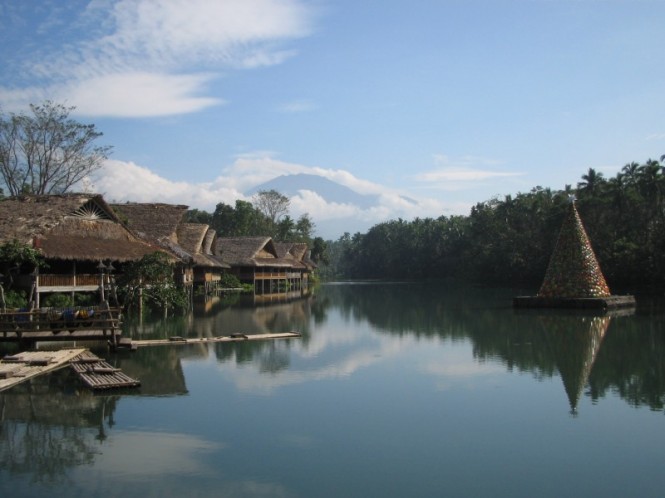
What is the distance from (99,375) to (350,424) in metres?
4.94

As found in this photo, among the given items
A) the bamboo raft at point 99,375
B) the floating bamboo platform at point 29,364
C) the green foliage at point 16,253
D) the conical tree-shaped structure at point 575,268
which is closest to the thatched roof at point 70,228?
the green foliage at point 16,253

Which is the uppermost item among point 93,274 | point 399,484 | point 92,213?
point 92,213

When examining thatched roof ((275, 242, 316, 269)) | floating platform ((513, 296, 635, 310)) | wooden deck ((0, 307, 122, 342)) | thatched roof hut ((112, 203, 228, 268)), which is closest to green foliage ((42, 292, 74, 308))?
wooden deck ((0, 307, 122, 342))

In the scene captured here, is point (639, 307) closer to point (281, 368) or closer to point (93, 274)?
point (281, 368)

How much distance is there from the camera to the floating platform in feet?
84.0

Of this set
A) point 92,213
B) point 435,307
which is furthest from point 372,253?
point 92,213

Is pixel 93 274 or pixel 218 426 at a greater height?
pixel 93 274

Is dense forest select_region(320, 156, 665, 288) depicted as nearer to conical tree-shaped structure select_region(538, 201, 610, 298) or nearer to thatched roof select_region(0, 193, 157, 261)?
conical tree-shaped structure select_region(538, 201, 610, 298)

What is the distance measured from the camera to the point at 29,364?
1222 cm

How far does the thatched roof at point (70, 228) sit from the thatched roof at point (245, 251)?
17827 millimetres

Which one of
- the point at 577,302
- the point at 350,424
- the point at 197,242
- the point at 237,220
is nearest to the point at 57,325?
the point at 350,424

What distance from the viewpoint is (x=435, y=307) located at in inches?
1208

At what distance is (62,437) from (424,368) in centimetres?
727

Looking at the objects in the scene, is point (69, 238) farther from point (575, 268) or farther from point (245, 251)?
point (245, 251)
